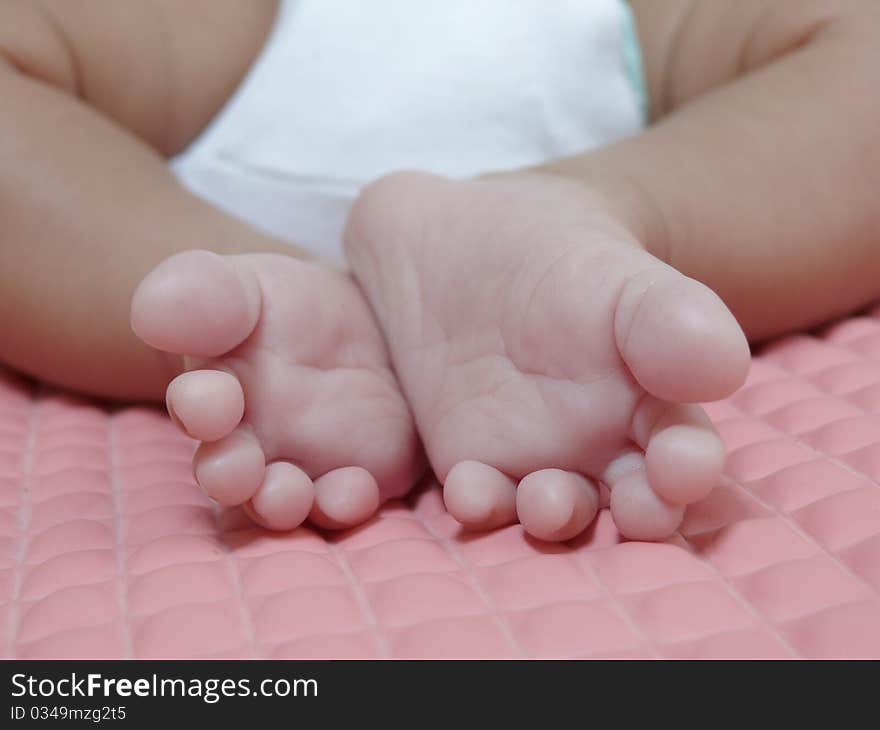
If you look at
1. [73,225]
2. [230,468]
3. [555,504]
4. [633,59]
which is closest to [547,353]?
[555,504]

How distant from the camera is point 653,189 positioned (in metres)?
0.79

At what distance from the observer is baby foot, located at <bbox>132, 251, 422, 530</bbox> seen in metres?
0.58

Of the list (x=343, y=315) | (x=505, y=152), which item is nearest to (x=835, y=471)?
(x=343, y=315)

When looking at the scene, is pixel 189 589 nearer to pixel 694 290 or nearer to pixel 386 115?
pixel 694 290

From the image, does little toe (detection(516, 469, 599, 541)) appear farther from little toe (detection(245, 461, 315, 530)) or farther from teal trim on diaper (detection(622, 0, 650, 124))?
teal trim on diaper (detection(622, 0, 650, 124))

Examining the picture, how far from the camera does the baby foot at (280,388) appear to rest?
577 mm

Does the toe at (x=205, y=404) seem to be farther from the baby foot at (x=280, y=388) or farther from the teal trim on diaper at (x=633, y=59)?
the teal trim on diaper at (x=633, y=59)

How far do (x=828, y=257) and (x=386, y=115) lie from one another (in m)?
0.40

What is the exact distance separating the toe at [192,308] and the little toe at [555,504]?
0.61 feet

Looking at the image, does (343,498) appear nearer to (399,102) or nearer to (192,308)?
(192,308)

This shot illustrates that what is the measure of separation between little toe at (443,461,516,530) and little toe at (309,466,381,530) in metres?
0.05

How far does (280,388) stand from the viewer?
62 cm

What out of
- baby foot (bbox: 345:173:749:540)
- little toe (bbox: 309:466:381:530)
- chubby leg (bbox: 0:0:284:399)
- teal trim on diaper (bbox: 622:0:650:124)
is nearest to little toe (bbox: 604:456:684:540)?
baby foot (bbox: 345:173:749:540)

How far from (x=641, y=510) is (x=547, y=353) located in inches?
3.9
